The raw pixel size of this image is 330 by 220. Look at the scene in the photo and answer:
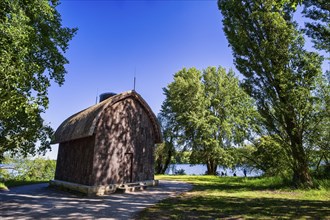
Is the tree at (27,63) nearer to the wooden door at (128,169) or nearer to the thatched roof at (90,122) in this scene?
the thatched roof at (90,122)

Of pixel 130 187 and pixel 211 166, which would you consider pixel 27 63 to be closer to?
pixel 130 187

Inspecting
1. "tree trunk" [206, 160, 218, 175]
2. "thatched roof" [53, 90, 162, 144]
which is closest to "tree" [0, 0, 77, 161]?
"thatched roof" [53, 90, 162, 144]

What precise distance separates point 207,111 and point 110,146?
68.5 ft

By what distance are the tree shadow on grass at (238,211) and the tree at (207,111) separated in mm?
21068

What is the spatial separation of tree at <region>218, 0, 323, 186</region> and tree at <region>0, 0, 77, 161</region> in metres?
11.7

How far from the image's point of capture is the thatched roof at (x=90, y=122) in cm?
1398

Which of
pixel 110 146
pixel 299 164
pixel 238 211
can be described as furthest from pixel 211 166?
pixel 238 211

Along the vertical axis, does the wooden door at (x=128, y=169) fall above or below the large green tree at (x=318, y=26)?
below

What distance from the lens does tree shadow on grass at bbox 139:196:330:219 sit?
7.58 metres

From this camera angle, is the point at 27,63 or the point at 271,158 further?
the point at 271,158

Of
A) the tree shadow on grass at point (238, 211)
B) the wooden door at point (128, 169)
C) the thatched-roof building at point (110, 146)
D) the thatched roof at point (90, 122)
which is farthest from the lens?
the wooden door at point (128, 169)

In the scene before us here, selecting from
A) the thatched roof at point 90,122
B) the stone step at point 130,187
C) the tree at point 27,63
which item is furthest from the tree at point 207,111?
the tree at point 27,63

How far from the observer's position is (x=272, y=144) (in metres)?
20.5

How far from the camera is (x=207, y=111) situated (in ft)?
110
